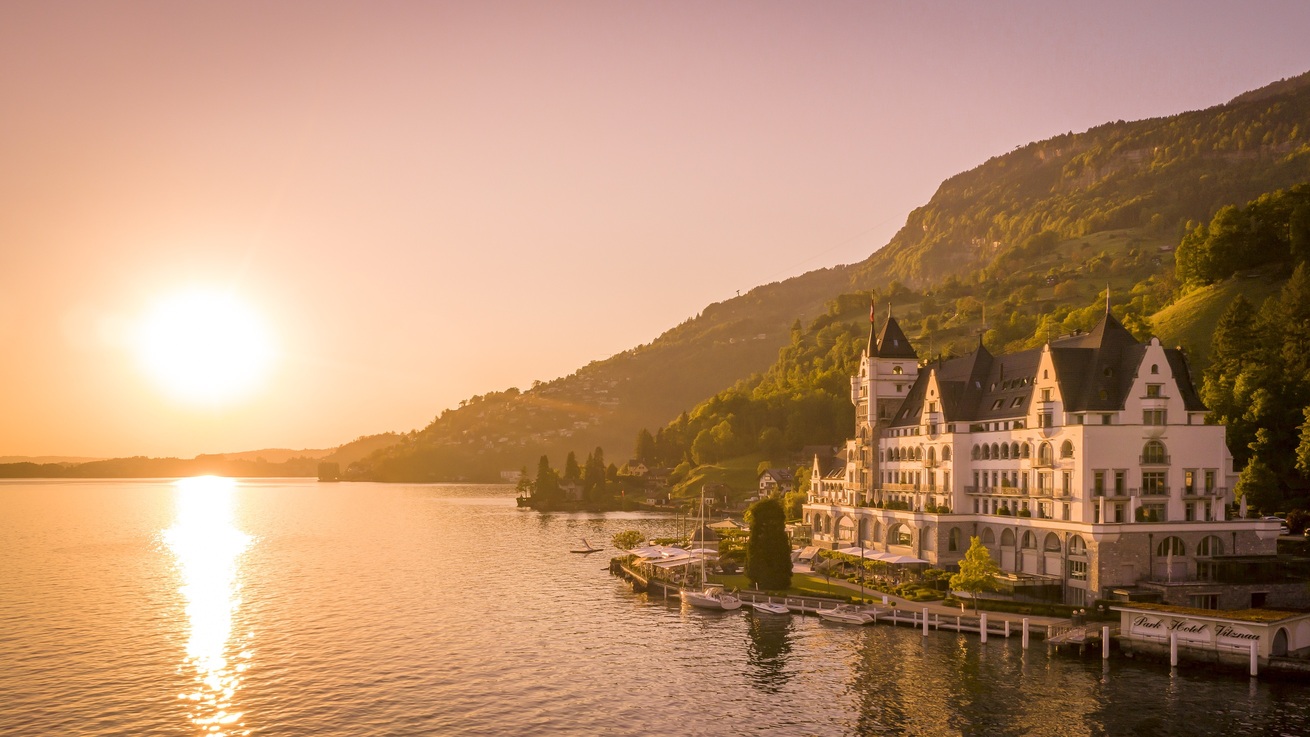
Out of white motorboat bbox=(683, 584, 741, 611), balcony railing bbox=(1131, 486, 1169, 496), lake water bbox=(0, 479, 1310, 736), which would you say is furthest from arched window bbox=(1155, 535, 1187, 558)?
white motorboat bbox=(683, 584, 741, 611)

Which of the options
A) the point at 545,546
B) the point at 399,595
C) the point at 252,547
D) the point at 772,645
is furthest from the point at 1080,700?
the point at 252,547

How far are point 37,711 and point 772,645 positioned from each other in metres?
57.3

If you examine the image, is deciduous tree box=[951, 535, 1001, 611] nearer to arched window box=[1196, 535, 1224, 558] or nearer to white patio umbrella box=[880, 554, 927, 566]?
white patio umbrella box=[880, 554, 927, 566]

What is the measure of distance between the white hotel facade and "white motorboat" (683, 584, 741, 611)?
2618cm

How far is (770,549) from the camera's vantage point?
113 metres

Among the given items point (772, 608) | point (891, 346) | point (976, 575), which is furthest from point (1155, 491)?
point (891, 346)

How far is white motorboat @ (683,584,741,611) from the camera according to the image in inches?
4294

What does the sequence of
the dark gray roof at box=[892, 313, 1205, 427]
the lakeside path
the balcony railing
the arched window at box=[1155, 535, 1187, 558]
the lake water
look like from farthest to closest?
the dark gray roof at box=[892, 313, 1205, 427]
the balcony railing
the arched window at box=[1155, 535, 1187, 558]
the lakeside path
the lake water

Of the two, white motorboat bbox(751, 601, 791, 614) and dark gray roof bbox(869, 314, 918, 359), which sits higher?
dark gray roof bbox(869, 314, 918, 359)

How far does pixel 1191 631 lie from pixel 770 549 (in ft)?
145

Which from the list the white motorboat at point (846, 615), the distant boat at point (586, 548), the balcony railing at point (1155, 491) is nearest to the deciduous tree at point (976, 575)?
the white motorboat at point (846, 615)

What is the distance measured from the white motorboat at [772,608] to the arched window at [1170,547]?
3689cm

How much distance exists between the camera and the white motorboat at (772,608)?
4117 inches

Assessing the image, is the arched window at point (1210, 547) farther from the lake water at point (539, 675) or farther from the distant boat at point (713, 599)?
the distant boat at point (713, 599)
